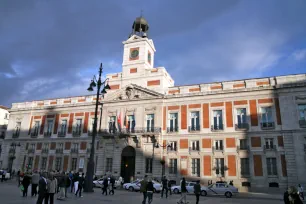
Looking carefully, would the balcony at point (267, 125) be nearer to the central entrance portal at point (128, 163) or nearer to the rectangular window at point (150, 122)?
the rectangular window at point (150, 122)

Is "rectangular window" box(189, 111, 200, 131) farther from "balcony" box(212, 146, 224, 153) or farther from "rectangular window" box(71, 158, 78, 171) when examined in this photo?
"rectangular window" box(71, 158, 78, 171)

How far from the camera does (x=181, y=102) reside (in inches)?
1374

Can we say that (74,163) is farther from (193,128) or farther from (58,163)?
(193,128)

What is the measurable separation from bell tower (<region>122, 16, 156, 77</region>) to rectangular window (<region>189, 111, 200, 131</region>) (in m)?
10.1

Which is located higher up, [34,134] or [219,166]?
[34,134]

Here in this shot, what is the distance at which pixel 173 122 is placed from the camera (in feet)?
114

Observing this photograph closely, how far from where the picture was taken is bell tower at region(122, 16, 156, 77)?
39562 mm

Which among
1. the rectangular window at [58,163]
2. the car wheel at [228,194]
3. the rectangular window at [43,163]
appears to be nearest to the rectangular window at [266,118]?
the car wheel at [228,194]

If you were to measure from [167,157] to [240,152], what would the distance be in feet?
29.2

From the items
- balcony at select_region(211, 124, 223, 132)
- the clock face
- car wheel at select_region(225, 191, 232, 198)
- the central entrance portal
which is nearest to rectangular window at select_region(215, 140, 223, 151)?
balcony at select_region(211, 124, 223, 132)

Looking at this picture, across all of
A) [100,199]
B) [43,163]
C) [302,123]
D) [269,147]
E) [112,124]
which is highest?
[112,124]

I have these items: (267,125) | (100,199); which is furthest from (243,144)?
(100,199)

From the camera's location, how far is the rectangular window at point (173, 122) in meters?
34.4

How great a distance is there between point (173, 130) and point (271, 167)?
12.1m
